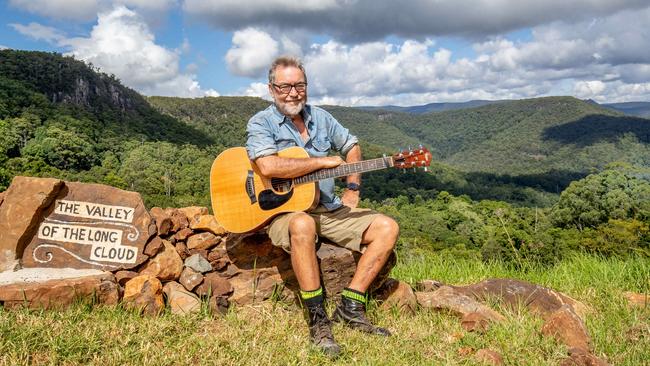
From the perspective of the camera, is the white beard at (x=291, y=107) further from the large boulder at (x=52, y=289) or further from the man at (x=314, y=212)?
the large boulder at (x=52, y=289)

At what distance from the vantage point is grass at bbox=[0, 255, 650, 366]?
298 centimetres

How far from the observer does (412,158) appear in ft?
12.0

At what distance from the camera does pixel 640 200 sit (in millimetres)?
46031

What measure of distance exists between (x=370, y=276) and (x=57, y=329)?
91.9 inches

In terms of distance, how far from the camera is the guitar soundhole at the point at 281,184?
3975mm

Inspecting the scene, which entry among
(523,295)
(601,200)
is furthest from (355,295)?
(601,200)

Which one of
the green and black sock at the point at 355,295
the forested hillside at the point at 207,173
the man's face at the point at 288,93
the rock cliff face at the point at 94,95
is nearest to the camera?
the green and black sock at the point at 355,295

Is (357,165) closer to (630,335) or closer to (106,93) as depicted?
(630,335)

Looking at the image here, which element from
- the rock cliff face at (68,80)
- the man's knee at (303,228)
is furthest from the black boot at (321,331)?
the rock cliff face at (68,80)

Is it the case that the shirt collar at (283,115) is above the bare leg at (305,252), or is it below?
above

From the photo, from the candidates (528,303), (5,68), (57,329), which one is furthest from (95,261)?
(5,68)

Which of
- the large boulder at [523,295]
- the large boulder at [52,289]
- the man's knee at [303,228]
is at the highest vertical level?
the man's knee at [303,228]

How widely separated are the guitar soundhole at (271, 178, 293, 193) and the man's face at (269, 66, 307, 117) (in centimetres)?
60

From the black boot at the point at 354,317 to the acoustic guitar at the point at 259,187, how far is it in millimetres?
852
